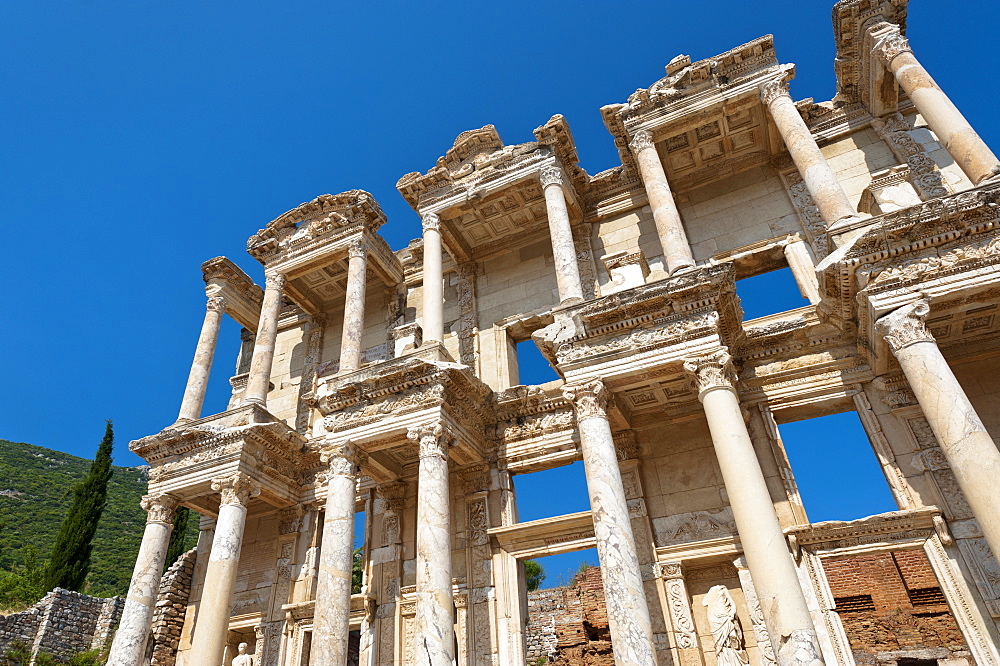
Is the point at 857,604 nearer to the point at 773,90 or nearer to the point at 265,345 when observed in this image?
the point at 773,90

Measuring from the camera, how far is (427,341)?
540 inches

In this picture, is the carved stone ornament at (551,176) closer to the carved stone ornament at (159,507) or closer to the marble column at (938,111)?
the marble column at (938,111)

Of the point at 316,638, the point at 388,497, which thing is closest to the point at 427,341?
the point at 388,497

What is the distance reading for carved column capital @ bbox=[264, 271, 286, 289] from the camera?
1762cm

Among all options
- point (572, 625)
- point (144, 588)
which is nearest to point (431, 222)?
point (144, 588)

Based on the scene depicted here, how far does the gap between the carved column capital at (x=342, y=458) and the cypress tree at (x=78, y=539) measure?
58.7 feet

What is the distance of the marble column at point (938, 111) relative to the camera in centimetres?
1069

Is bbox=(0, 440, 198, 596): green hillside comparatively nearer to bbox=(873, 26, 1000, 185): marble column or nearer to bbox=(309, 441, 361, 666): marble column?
bbox=(309, 441, 361, 666): marble column

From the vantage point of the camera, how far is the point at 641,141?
14906 millimetres

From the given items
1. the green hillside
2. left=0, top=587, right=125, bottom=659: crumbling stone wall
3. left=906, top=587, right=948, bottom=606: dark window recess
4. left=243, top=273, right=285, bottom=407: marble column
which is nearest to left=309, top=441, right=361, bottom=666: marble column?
left=243, top=273, right=285, bottom=407: marble column

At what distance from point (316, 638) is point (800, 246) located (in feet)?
42.1

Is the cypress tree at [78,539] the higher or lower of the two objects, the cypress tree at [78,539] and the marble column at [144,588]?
the higher

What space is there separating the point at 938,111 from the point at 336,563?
14.2 meters

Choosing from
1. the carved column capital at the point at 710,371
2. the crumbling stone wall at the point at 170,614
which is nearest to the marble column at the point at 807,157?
the carved column capital at the point at 710,371
